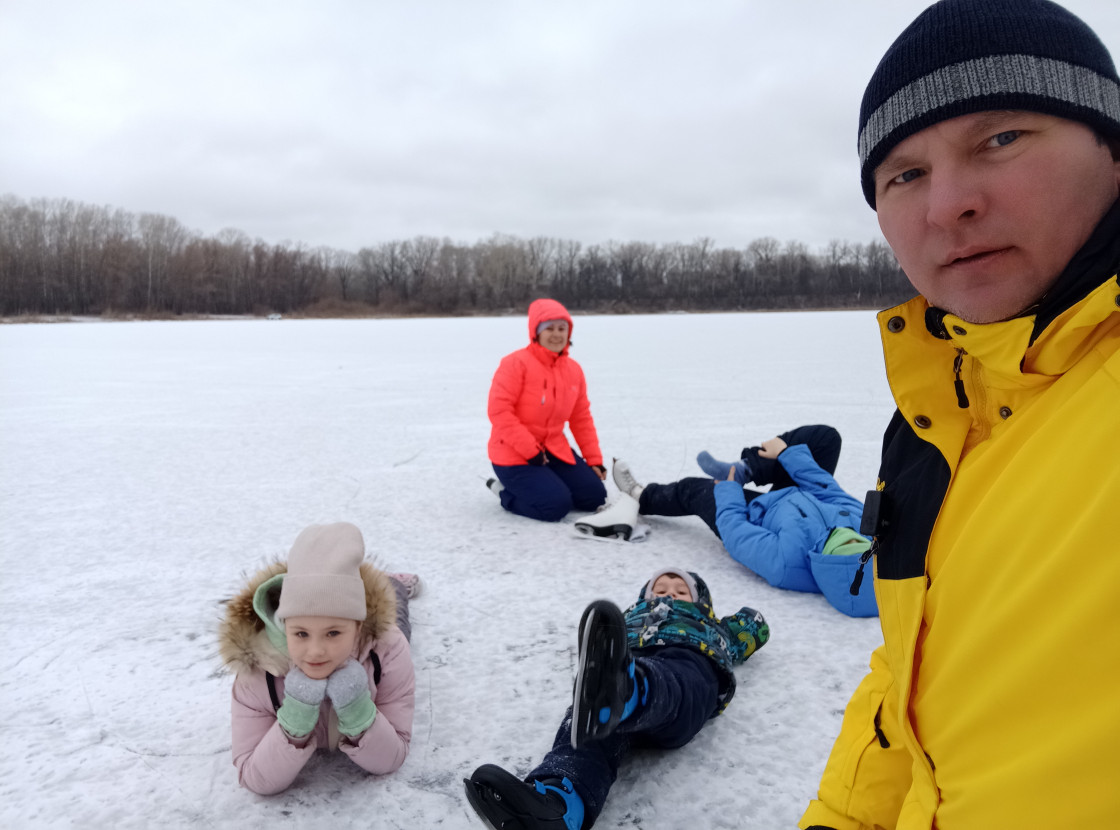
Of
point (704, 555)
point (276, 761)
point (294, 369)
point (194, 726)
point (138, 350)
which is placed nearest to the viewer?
point (276, 761)

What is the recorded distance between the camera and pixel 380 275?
58.3 m

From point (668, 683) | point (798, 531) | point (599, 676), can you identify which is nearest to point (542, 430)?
point (798, 531)

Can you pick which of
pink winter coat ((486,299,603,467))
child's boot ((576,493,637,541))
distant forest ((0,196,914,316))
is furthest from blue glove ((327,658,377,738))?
distant forest ((0,196,914,316))

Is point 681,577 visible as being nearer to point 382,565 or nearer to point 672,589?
point 672,589

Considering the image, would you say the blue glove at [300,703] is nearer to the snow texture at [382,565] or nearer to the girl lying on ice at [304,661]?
the girl lying on ice at [304,661]

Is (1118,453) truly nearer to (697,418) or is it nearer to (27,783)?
(27,783)

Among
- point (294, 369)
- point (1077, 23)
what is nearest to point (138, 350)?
point (294, 369)

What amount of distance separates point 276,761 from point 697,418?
17.5 feet

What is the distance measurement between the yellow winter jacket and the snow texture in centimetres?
79

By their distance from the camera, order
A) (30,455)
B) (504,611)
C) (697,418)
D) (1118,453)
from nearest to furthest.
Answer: (1118,453) → (504,611) → (30,455) → (697,418)

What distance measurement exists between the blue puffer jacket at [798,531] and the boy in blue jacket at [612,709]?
0.66 metres

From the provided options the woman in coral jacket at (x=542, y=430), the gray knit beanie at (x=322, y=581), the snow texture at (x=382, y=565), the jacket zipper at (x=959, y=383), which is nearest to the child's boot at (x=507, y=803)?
the snow texture at (x=382, y=565)

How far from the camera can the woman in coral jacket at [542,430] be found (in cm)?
384

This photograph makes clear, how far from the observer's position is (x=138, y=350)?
15156mm
